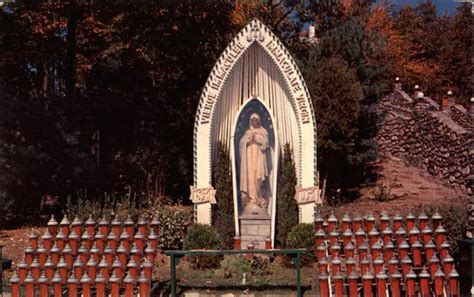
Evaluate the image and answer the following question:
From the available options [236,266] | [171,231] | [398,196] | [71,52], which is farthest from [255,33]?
[398,196]

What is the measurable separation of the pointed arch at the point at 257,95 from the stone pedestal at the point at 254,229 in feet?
3.42

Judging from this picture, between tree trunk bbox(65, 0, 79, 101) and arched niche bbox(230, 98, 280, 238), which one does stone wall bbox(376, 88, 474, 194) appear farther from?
tree trunk bbox(65, 0, 79, 101)

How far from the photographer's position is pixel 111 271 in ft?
29.7

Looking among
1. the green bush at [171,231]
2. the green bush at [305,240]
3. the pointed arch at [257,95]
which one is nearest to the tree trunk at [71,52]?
the green bush at [171,231]

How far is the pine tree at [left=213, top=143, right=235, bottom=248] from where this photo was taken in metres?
12.3

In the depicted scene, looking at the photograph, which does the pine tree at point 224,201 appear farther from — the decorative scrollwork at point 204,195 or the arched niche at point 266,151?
the decorative scrollwork at point 204,195

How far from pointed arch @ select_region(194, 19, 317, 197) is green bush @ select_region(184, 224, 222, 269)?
954mm

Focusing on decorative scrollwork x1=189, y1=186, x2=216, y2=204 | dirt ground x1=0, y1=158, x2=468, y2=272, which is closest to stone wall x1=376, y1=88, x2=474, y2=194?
dirt ground x1=0, y1=158, x2=468, y2=272

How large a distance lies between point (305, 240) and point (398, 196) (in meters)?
7.53

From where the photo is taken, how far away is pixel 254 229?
12250 millimetres

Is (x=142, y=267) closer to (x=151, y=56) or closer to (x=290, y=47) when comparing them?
(x=151, y=56)

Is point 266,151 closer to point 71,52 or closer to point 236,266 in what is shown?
point 236,266

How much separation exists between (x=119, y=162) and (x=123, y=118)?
52.5 inches

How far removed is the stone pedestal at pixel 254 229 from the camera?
480 inches
